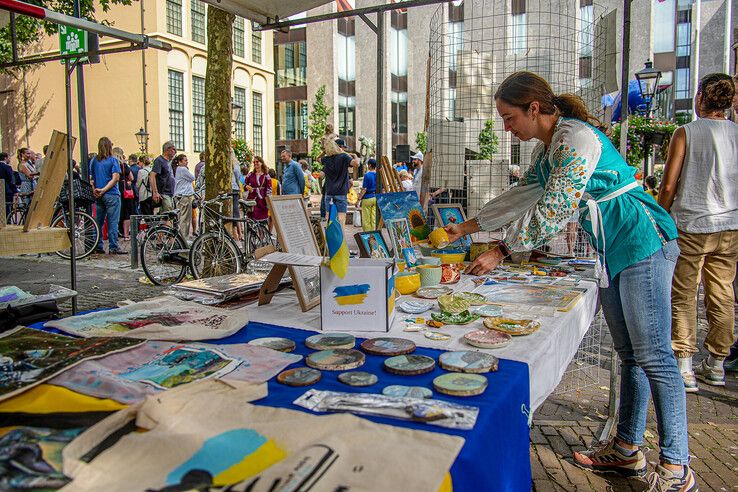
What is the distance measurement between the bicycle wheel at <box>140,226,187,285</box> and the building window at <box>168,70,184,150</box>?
45.3 ft

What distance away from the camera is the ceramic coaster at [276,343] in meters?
1.56

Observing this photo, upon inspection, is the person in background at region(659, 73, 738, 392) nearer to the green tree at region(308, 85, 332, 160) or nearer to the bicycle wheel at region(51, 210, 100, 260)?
the bicycle wheel at region(51, 210, 100, 260)

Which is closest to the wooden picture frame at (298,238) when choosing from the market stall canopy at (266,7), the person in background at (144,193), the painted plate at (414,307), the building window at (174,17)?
the painted plate at (414,307)

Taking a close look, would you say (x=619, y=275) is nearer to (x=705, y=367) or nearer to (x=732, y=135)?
(x=732, y=135)

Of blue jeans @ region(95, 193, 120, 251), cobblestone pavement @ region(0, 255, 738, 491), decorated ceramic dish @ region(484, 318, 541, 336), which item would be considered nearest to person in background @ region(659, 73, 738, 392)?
cobblestone pavement @ region(0, 255, 738, 491)

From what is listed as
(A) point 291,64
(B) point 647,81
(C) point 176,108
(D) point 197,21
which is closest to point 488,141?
(B) point 647,81

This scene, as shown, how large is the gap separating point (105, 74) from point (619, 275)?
21060mm

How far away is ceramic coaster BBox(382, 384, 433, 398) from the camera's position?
1203 millimetres

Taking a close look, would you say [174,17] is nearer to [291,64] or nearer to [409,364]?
[291,64]

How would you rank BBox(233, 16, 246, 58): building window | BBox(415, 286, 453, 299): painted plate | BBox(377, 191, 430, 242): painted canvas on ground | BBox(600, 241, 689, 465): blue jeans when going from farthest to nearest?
BBox(233, 16, 246, 58): building window
BBox(377, 191, 430, 242): painted canvas on ground
BBox(415, 286, 453, 299): painted plate
BBox(600, 241, 689, 465): blue jeans

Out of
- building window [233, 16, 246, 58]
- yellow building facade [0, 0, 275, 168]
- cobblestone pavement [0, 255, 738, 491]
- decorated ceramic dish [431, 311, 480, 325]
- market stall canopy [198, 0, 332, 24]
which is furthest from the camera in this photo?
building window [233, 16, 246, 58]

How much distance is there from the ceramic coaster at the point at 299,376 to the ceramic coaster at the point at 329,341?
0.20 metres

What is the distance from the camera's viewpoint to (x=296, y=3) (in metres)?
3.28

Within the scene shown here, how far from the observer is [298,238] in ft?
7.23
